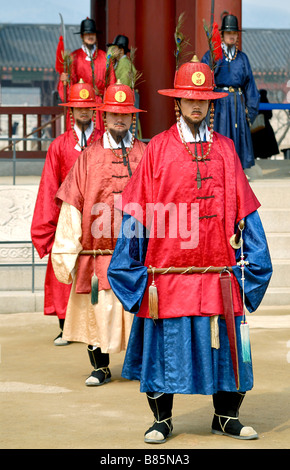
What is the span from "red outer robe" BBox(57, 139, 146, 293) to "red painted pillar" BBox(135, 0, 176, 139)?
653cm

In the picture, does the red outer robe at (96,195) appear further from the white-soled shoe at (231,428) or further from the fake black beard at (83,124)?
the white-soled shoe at (231,428)

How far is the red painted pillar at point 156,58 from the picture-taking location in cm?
1282

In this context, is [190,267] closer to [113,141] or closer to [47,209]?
[113,141]

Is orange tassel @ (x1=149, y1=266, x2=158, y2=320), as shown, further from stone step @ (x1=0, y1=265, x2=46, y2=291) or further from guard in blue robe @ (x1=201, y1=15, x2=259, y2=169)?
guard in blue robe @ (x1=201, y1=15, x2=259, y2=169)

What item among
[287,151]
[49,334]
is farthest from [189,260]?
[287,151]

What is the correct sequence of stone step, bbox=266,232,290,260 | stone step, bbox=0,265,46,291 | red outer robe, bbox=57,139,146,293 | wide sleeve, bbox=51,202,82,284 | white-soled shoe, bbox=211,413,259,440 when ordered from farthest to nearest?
stone step, bbox=266,232,290,260
stone step, bbox=0,265,46,291
red outer robe, bbox=57,139,146,293
wide sleeve, bbox=51,202,82,284
white-soled shoe, bbox=211,413,259,440

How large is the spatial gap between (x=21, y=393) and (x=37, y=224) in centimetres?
151

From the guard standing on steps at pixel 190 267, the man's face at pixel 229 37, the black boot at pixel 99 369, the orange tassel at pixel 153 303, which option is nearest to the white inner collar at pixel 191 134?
the guard standing on steps at pixel 190 267

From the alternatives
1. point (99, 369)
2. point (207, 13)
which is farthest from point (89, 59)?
point (99, 369)

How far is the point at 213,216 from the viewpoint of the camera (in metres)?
4.96

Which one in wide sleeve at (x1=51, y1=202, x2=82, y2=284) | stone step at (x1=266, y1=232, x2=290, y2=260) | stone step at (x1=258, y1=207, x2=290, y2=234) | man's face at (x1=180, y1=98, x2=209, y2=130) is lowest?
stone step at (x1=266, y1=232, x2=290, y2=260)

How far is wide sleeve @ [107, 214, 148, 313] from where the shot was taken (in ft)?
16.0

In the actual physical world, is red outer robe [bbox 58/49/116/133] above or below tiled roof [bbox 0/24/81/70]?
above


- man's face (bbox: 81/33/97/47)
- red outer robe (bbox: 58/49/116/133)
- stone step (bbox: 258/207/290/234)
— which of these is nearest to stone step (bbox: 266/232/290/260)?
stone step (bbox: 258/207/290/234)
